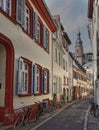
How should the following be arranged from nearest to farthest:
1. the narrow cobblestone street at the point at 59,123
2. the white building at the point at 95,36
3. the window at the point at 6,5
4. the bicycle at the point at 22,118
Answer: the window at the point at 6,5 → the bicycle at the point at 22,118 → the narrow cobblestone street at the point at 59,123 → the white building at the point at 95,36

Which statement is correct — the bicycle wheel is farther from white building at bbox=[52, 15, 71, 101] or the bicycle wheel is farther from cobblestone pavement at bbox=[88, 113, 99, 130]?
white building at bbox=[52, 15, 71, 101]

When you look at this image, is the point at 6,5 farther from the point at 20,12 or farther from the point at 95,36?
the point at 95,36

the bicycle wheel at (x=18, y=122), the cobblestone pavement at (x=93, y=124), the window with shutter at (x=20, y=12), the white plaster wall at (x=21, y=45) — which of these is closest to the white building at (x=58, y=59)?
the white plaster wall at (x=21, y=45)

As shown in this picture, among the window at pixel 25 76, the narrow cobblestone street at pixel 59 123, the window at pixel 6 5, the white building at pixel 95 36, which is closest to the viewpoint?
the window at pixel 6 5

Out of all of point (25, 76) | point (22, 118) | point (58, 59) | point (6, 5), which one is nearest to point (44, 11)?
point (25, 76)

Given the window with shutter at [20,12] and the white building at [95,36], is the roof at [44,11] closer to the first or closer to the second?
the window with shutter at [20,12]

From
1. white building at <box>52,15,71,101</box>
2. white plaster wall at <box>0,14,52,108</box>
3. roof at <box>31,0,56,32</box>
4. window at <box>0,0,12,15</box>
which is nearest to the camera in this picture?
window at <box>0,0,12,15</box>

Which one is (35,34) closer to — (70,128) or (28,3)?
(28,3)

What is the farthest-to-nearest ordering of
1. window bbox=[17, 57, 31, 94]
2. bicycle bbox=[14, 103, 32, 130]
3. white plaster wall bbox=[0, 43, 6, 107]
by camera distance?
1. window bbox=[17, 57, 31, 94]
2. bicycle bbox=[14, 103, 32, 130]
3. white plaster wall bbox=[0, 43, 6, 107]

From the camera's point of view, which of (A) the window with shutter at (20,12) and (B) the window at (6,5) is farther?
(A) the window with shutter at (20,12)

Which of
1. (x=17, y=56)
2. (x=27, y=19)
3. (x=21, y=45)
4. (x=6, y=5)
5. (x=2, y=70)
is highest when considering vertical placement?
(x=27, y=19)

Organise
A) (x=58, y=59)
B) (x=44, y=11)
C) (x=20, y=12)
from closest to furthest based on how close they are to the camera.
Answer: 1. (x=20, y=12)
2. (x=44, y=11)
3. (x=58, y=59)

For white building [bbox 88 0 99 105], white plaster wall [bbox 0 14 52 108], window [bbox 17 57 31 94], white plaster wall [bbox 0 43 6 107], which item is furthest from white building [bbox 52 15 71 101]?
white plaster wall [bbox 0 43 6 107]

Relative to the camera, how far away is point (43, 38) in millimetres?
24312
